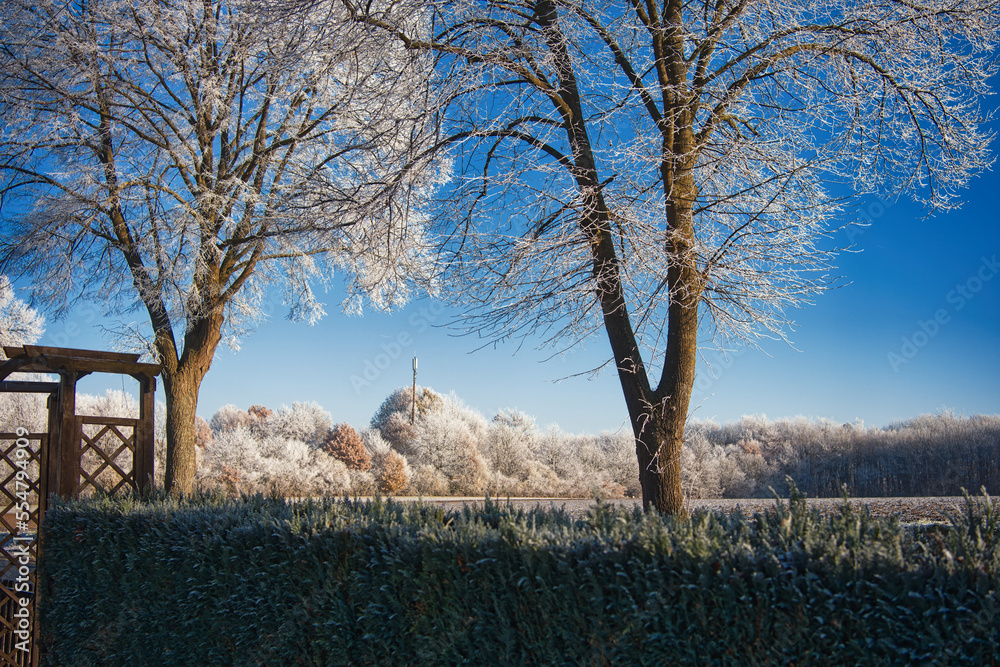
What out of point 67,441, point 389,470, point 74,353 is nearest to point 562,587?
point 74,353

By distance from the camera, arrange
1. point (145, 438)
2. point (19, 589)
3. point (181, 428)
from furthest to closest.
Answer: point (181, 428) < point (145, 438) < point (19, 589)

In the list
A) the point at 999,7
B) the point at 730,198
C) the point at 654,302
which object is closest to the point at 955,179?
the point at 999,7

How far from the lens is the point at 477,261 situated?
579 cm

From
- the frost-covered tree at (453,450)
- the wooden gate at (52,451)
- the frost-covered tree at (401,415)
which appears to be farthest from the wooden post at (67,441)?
the frost-covered tree at (401,415)

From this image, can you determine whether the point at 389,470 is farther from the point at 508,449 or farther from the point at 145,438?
the point at 145,438

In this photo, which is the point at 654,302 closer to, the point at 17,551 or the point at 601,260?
the point at 601,260

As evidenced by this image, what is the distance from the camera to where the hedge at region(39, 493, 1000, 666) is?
6.93 ft

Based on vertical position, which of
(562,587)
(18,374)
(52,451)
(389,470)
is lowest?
(389,470)

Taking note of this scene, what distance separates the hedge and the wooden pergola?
3.16 meters

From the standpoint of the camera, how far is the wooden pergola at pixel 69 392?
293 inches

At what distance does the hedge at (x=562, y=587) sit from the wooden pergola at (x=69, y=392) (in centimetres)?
316

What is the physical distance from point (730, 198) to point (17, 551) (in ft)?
29.0

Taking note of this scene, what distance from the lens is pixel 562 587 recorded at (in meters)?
2.67

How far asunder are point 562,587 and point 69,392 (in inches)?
281
